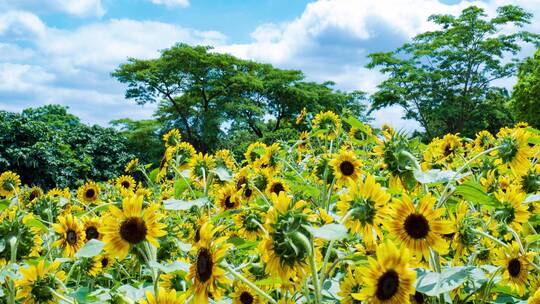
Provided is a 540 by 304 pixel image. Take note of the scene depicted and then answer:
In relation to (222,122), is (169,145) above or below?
above

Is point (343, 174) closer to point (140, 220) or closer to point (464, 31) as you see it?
point (140, 220)

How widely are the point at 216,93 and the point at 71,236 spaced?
28.4 meters

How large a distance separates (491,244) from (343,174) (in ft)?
1.84

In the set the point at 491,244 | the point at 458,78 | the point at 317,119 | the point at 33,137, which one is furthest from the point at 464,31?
the point at 491,244

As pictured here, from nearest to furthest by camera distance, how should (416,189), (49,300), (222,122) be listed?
(49,300)
(416,189)
(222,122)

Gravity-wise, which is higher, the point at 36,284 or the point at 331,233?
the point at 331,233

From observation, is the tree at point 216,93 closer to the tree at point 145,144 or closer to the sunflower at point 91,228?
the tree at point 145,144

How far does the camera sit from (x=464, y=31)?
25234 millimetres

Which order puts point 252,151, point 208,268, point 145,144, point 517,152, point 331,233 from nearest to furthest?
point 331,233 → point 208,268 → point 517,152 → point 252,151 → point 145,144

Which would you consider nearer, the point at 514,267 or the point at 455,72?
the point at 514,267

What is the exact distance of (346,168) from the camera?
211 centimetres

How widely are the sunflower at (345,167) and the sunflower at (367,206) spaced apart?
0.71m

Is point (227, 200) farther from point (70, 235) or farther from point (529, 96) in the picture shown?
point (529, 96)

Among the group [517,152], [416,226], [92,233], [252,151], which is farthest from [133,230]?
[252,151]
